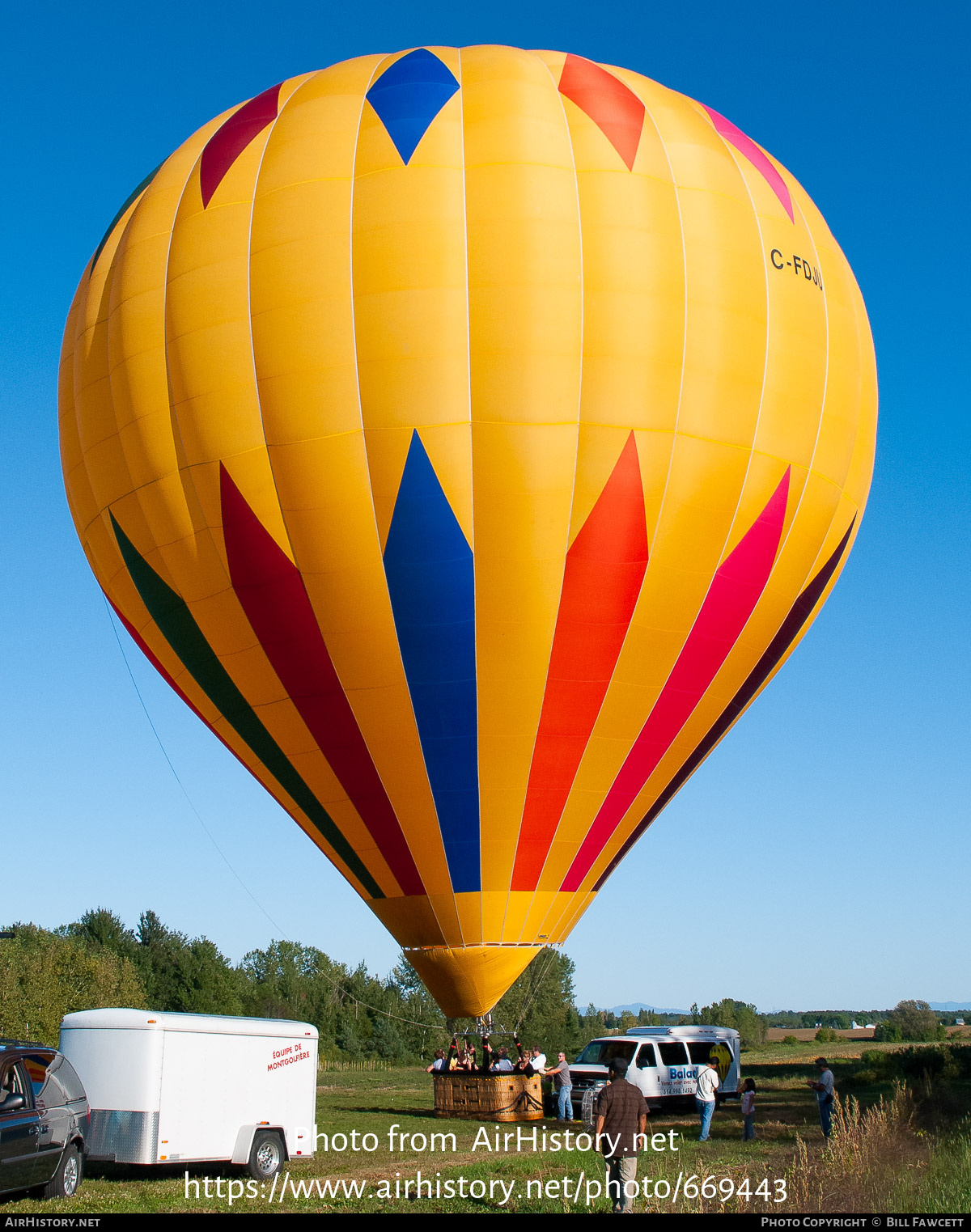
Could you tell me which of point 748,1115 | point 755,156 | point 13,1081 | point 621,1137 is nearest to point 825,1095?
point 748,1115

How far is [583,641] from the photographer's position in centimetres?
1427

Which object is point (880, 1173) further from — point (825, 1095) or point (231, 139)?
point (231, 139)

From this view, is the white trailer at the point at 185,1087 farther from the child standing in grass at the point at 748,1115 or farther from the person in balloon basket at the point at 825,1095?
the person in balloon basket at the point at 825,1095

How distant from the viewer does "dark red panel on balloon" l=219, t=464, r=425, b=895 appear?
1413 centimetres

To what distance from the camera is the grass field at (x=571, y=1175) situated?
9.68 metres

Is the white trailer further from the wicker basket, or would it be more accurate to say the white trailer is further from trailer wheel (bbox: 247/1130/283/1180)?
the wicker basket

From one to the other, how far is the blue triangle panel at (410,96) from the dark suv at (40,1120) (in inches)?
417

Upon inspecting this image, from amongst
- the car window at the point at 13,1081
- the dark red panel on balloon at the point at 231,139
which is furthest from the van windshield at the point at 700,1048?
the dark red panel on balloon at the point at 231,139

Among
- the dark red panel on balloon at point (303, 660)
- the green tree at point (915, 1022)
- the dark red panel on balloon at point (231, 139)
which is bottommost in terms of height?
the green tree at point (915, 1022)

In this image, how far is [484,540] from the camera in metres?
13.8

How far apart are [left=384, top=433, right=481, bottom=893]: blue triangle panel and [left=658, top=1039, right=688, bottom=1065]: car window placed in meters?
6.32

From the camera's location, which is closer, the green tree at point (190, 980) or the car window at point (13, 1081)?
the car window at point (13, 1081)

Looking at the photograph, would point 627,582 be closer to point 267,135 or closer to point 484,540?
point 484,540

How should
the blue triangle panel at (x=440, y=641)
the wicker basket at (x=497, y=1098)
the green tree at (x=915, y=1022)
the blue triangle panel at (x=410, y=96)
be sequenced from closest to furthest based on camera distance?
the blue triangle panel at (x=440, y=641)
the blue triangle panel at (x=410, y=96)
the wicker basket at (x=497, y=1098)
the green tree at (x=915, y=1022)
